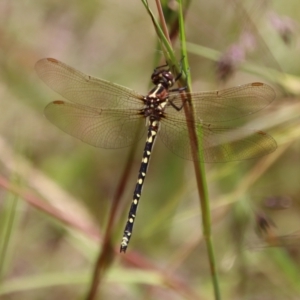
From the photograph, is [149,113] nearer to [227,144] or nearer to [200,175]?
[227,144]

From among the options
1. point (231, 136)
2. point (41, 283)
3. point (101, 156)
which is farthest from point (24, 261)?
point (231, 136)

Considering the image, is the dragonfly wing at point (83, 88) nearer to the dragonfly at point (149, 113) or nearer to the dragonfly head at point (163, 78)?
the dragonfly at point (149, 113)

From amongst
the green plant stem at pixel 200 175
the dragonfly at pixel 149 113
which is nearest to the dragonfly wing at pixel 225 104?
the dragonfly at pixel 149 113

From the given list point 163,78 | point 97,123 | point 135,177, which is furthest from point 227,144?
point 135,177

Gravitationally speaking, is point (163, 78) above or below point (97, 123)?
above

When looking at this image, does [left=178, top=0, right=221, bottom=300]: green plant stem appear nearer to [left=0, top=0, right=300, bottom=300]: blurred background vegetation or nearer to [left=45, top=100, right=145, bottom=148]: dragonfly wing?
[left=0, top=0, right=300, bottom=300]: blurred background vegetation
